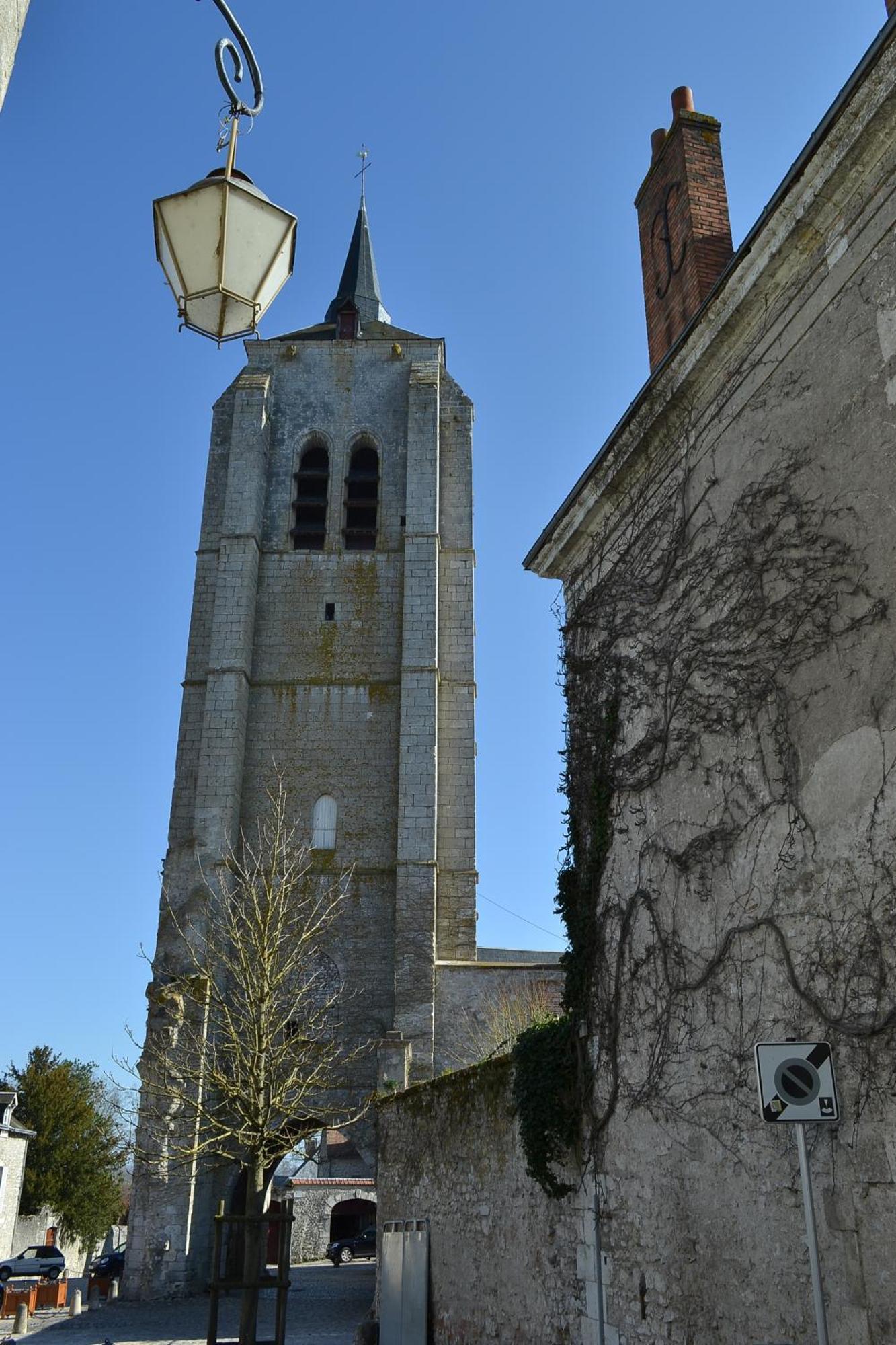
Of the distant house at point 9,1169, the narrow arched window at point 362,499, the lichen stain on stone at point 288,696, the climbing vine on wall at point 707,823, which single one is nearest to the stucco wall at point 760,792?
the climbing vine on wall at point 707,823

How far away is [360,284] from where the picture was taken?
3388 cm

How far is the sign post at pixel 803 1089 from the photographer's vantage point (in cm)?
427

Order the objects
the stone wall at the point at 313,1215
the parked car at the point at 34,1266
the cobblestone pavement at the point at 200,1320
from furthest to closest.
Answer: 1. the stone wall at the point at 313,1215
2. the parked car at the point at 34,1266
3. the cobblestone pavement at the point at 200,1320

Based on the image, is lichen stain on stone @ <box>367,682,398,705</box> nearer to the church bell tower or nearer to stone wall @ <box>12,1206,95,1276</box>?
the church bell tower

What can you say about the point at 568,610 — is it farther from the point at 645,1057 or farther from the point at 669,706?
the point at 645,1057

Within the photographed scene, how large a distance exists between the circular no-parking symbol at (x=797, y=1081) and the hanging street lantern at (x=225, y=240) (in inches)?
131

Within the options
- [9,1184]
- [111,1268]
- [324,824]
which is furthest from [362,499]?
[9,1184]

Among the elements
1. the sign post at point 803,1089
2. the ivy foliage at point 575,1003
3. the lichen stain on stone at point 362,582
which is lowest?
the sign post at point 803,1089

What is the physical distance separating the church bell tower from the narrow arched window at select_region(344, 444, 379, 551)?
5 cm

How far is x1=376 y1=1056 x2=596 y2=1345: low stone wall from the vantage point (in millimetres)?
7477

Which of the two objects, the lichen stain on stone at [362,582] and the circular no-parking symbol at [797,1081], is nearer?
the circular no-parking symbol at [797,1081]

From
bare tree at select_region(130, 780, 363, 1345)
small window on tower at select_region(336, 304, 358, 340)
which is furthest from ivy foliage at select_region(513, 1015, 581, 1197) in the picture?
small window on tower at select_region(336, 304, 358, 340)

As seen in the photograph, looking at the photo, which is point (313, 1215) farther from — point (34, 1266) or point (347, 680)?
point (347, 680)

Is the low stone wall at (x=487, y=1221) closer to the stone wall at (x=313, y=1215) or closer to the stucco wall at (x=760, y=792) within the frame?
the stucco wall at (x=760, y=792)
